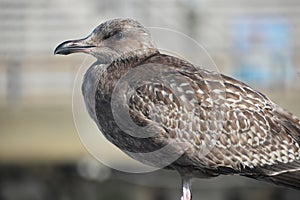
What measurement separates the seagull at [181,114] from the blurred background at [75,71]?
18.3 ft

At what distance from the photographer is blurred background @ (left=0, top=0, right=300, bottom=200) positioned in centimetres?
1152

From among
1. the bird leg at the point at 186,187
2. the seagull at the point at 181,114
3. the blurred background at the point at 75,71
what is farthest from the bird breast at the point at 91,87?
the blurred background at the point at 75,71

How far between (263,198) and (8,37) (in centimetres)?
456

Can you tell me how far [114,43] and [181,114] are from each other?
45 cm

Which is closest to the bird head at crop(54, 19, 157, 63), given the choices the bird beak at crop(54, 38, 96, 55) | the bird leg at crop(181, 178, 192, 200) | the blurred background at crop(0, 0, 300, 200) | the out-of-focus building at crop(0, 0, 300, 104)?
the bird beak at crop(54, 38, 96, 55)

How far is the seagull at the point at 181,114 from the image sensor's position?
4.66 m

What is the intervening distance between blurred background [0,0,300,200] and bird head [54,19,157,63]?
5667 mm

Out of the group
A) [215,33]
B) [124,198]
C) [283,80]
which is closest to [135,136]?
[124,198]

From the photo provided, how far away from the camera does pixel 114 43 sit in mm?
4766

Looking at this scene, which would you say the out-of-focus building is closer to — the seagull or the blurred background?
the blurred background

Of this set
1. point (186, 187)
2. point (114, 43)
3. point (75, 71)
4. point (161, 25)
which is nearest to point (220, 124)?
point (186, 187)

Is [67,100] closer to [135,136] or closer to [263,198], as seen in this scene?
[263,198]

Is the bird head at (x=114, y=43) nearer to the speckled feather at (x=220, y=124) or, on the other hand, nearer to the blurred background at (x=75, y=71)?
the speckled feather at (x=220, y=124)

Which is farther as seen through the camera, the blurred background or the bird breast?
the blurred background
